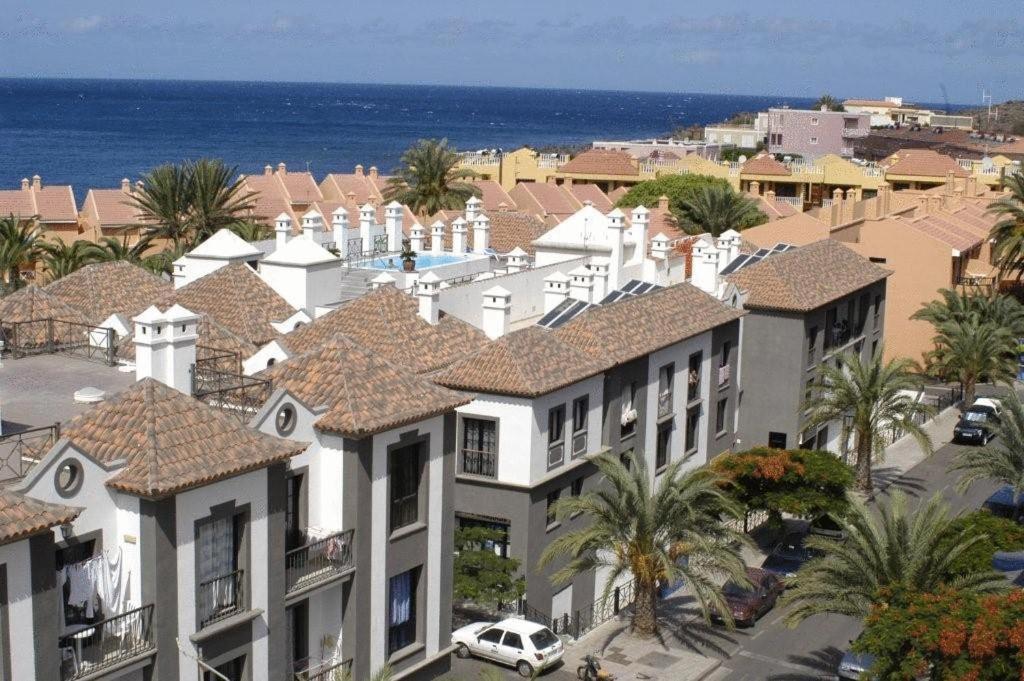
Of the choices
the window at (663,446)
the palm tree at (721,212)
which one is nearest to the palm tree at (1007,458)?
the window at (663,446)

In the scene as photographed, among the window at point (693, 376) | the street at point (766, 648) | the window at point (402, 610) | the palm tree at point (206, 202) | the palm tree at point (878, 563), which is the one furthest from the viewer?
the palm tree at point (206, 202)

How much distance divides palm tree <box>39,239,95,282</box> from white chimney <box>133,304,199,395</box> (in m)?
32.4

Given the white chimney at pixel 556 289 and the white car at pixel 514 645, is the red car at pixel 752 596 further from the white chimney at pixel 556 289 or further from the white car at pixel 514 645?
the white chimney at pixel 556 289

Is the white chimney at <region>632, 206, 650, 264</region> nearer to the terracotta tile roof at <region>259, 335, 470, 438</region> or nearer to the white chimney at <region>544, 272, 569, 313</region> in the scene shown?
the white chimney at <region>544, 272, 569, 313</region>

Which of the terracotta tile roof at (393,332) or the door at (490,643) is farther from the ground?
the terracotta tile roof at (393,332)

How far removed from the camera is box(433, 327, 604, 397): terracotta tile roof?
112 ft

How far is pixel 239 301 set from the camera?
36438 millimetres

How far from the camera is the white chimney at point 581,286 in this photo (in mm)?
41312

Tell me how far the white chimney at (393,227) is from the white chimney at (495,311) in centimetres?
1257

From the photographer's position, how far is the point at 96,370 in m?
28.9

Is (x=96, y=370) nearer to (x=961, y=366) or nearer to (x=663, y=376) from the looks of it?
(x=663, y=376)

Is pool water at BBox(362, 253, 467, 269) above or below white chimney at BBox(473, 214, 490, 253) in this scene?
below

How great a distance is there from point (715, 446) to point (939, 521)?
17748 mm

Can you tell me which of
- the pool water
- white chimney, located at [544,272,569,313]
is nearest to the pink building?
the pool water
